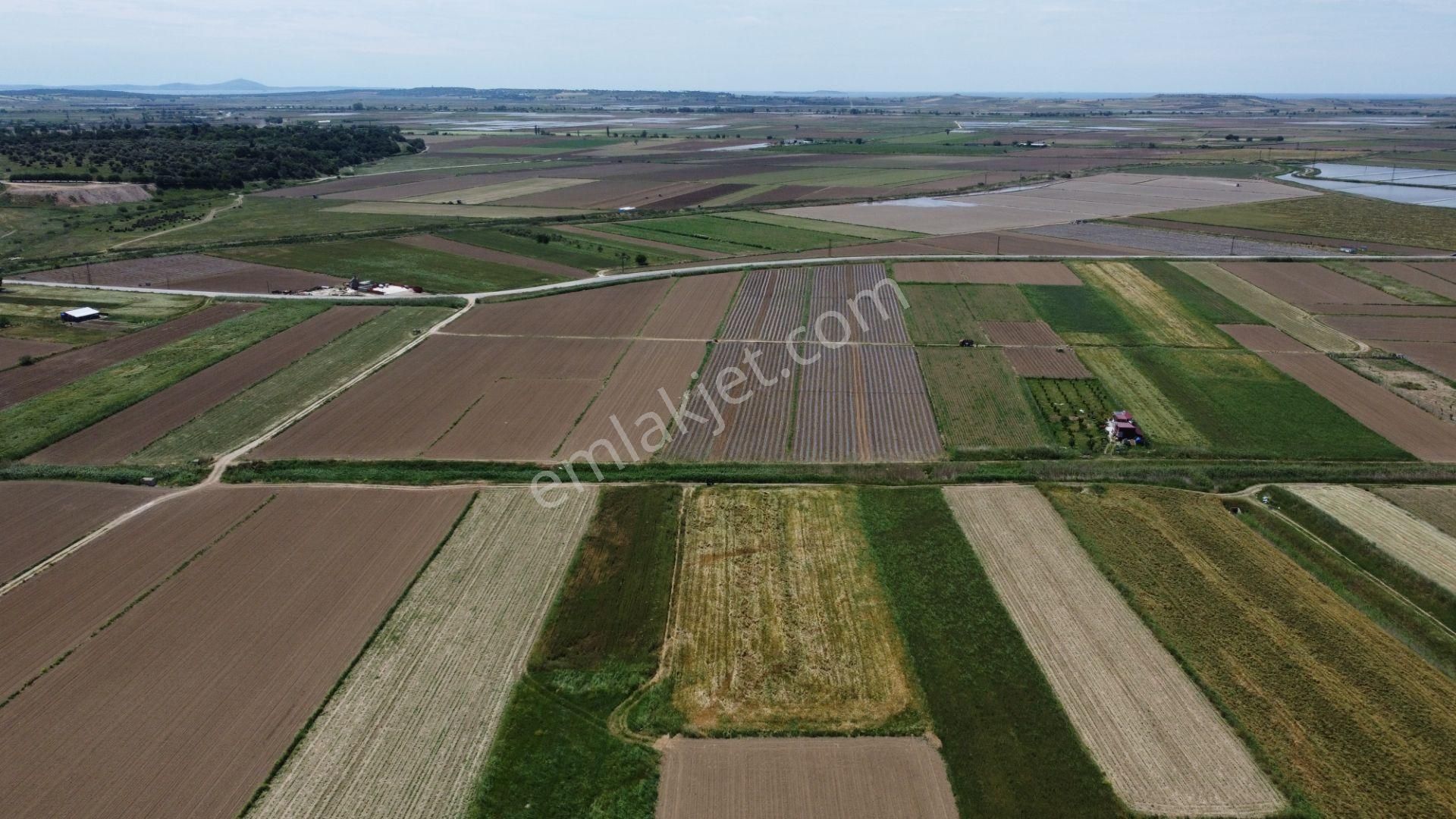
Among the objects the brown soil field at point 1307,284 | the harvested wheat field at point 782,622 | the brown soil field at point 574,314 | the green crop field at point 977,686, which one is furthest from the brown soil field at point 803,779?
the brown soil field at point 1307,284

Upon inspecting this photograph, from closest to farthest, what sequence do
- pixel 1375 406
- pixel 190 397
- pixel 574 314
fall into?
pixel 1375 406 < pixel 190 397 < pixel 574 314

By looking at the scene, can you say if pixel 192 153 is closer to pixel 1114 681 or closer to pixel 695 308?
pixel 695 308

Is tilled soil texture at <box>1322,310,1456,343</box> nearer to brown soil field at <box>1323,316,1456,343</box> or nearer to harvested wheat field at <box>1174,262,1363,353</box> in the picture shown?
brown soil field at <box>1323,316,1456,343</box>

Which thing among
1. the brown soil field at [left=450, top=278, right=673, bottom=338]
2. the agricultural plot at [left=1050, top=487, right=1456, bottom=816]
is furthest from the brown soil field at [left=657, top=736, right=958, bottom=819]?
the brown soil field at [left=450, top=278, right=673, bottom=338]

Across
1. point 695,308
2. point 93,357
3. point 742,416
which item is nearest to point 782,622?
point 742,416

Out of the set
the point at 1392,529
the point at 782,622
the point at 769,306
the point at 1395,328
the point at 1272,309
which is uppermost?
the point at 1272,309

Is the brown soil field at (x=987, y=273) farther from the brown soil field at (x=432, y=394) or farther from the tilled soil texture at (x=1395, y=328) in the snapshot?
the brown soil field at (x=432, y=394)

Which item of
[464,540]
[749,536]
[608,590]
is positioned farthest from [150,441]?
[749,536]
